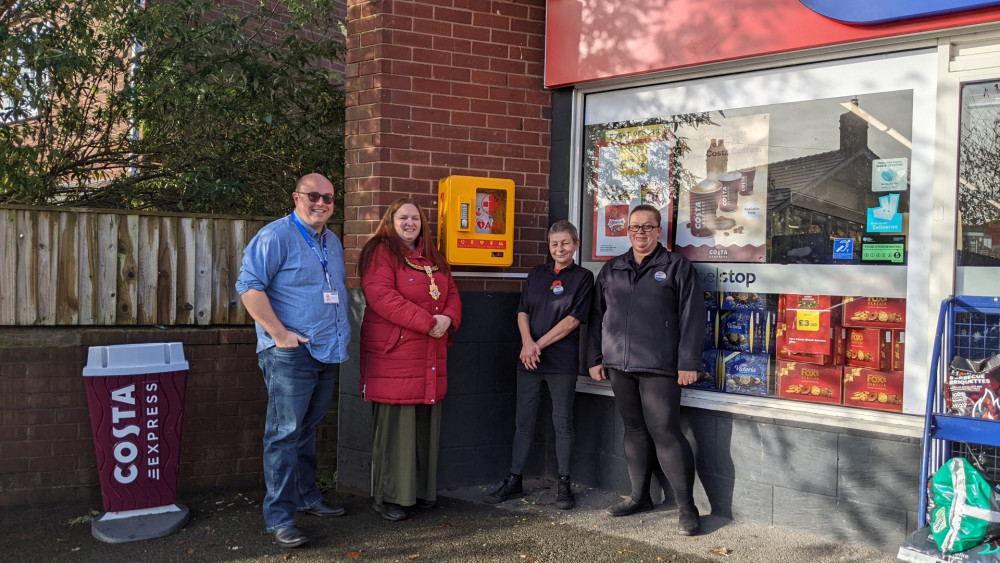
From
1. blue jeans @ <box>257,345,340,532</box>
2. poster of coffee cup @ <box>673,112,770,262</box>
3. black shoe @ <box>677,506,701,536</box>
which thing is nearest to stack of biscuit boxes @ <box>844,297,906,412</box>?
poster of coffee cup @ <box>673,112,770,262</box>

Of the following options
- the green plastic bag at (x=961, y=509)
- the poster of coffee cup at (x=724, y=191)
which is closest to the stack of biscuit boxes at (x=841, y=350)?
the poster of coffee cup at (x=724, y=191)

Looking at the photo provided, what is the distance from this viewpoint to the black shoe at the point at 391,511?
5.06 meters

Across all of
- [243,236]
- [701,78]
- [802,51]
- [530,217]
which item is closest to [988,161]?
[802,51]

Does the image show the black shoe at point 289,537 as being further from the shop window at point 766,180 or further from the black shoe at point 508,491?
the shop window at point 766,180

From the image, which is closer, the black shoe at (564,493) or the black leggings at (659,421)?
the black leggings at (659,421)

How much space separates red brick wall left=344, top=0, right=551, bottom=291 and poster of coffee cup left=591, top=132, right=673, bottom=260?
1.37 ft

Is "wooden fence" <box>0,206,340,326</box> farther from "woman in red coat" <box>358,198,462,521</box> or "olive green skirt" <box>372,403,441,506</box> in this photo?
"olive green skirt" <box>372,403,441,506</box>

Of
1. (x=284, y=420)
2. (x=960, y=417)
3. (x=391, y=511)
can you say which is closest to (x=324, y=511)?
(x=391, y=511)

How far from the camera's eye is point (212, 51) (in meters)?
6.58

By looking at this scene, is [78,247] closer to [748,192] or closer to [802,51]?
[748,192]

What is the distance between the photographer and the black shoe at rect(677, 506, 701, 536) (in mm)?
4821

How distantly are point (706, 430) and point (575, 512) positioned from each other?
37.4 inches

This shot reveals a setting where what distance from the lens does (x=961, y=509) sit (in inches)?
143

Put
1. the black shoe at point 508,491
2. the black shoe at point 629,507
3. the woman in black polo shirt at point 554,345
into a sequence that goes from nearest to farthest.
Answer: the black shoe at point 629,507 → the woman in black polo shirt at point 554,345 → the black shoe at point 508,491
